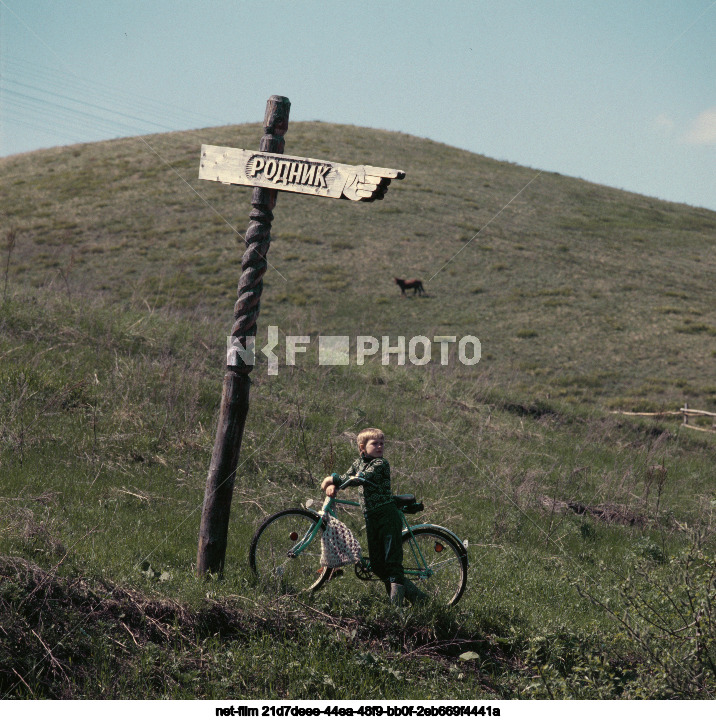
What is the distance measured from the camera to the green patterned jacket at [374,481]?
5.64m

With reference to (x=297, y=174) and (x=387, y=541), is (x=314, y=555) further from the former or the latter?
(x=297, y=174)

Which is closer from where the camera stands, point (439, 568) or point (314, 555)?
point (314, 555)

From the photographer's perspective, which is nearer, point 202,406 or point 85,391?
point 85,391

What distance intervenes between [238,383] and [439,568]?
8.21ft

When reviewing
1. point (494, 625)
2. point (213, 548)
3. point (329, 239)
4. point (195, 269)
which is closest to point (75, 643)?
point (213, 548)

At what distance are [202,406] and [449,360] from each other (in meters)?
13.6

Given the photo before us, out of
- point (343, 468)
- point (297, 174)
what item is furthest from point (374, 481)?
point (343, 468)

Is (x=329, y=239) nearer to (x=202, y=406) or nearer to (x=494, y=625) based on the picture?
(x=202, y=406)

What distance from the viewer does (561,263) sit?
121 ft

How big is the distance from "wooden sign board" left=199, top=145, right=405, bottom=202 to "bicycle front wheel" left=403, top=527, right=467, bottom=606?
2946 millimetres

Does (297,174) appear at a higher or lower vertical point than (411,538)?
higher

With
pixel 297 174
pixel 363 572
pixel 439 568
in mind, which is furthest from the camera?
pixel 439 568

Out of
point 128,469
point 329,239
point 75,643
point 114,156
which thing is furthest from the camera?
point 114,156

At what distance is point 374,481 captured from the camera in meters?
5.65
